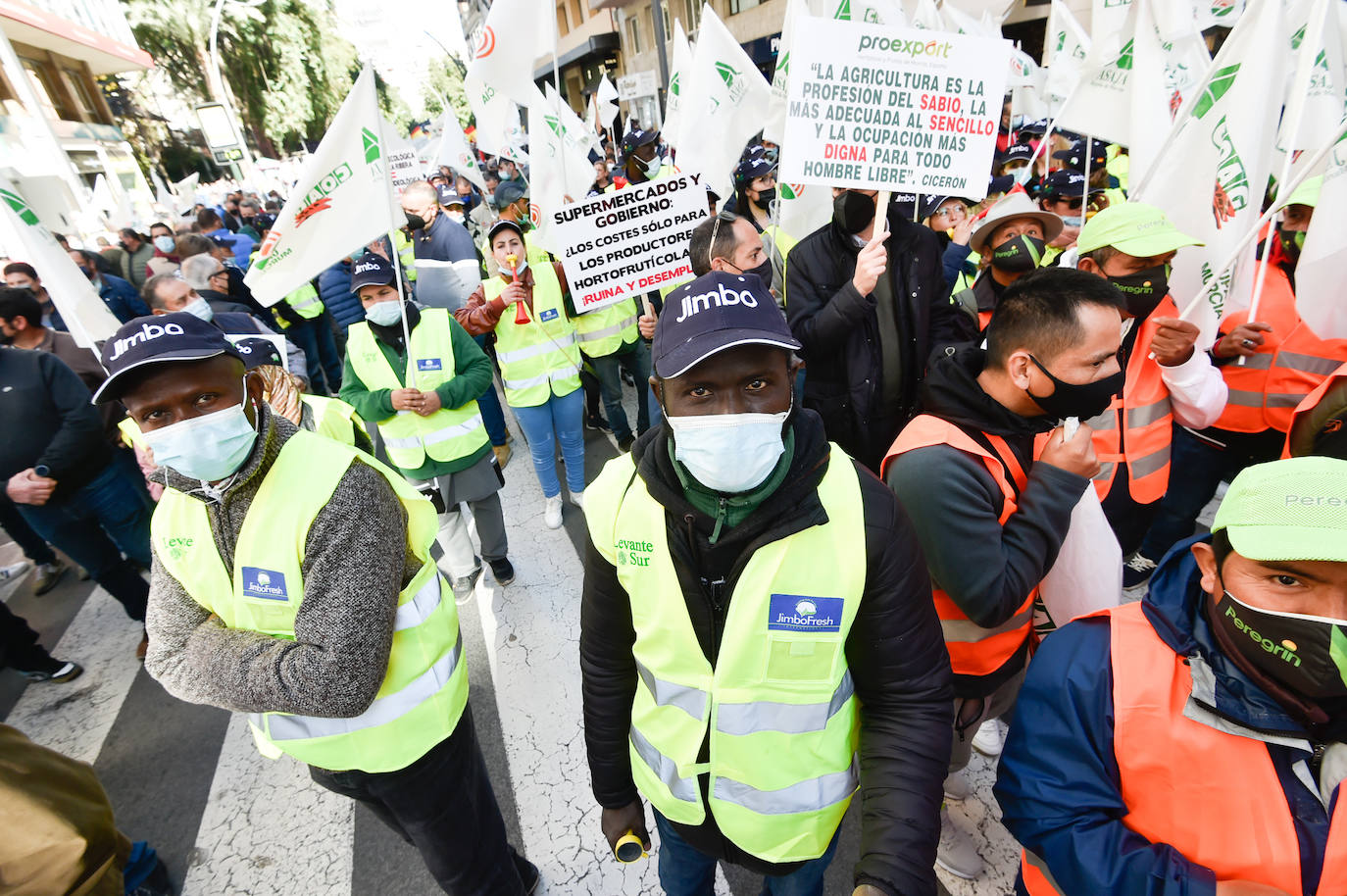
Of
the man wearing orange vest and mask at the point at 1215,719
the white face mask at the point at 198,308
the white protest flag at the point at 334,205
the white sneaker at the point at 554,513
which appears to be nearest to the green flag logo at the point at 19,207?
the white face mask at the point at 198,308

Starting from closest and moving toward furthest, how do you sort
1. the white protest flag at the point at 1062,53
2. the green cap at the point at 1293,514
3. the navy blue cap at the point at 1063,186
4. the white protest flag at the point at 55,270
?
the green cap at the point at 1293,514, the white protest flag at the point at 55,270, the navy blue cap at the point at 1063,186, the white protest flag at the point at 1062,53

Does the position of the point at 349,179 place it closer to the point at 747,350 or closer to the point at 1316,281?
the point at 747,350

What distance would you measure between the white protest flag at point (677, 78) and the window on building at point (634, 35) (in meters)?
29.9

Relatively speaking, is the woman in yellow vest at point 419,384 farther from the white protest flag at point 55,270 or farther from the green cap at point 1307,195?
the green cap at point 1307,195

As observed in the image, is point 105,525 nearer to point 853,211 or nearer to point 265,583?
point 265,583

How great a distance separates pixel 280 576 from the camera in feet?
5.20

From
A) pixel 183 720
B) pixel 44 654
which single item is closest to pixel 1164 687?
pixel 183 720

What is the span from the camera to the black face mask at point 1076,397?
5.82ft

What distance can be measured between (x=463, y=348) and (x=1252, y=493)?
3.51 metres

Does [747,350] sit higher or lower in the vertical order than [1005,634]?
higher

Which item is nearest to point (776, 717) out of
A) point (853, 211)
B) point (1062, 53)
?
point (853, 211)

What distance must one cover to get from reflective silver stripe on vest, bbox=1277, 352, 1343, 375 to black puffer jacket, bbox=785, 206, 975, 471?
4.45ft

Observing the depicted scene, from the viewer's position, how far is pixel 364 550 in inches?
63.8

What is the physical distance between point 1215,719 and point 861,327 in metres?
2.14
